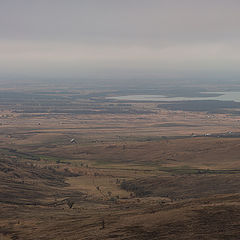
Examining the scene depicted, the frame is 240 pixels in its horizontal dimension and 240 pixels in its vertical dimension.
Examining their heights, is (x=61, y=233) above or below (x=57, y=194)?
above

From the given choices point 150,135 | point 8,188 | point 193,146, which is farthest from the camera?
point 150,135

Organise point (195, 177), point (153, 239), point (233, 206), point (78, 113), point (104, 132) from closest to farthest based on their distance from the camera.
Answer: point (153, 239), point (233, 206), point (195, 177), point (104, 132), point (78, 113)

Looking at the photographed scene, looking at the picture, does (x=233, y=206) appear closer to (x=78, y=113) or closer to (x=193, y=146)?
(x=193, y=146)

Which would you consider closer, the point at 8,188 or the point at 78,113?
the point at 8,188

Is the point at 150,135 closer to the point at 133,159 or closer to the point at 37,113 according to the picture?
the point at 133,159

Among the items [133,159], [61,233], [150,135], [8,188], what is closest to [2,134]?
[150,135]

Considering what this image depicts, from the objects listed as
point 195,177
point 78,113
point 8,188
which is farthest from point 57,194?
point 78,113
